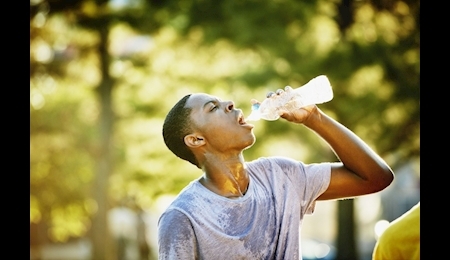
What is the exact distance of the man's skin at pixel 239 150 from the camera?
114 inches

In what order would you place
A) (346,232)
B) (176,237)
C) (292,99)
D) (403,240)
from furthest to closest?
(346,232) → (403,240) → (292,99) → (176,237)

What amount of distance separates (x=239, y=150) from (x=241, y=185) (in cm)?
15

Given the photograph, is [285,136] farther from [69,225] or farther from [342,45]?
[69,225]

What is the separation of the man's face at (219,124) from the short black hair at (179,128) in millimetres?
29

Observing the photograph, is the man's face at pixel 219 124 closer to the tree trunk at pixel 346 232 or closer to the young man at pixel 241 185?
the young man at pixel 241 185

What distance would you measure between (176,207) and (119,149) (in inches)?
497

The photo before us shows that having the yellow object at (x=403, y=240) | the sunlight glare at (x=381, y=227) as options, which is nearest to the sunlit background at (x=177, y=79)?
the sunlight glare at (x=381, y=227)

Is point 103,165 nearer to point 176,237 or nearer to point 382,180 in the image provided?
point 382,180

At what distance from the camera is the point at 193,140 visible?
2975 mm

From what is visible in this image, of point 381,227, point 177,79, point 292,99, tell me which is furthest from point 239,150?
point 177,79

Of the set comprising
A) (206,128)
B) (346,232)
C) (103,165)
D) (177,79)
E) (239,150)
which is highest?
(177,79)

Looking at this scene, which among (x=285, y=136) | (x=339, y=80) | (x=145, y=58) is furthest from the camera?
(x=145, y=58)
